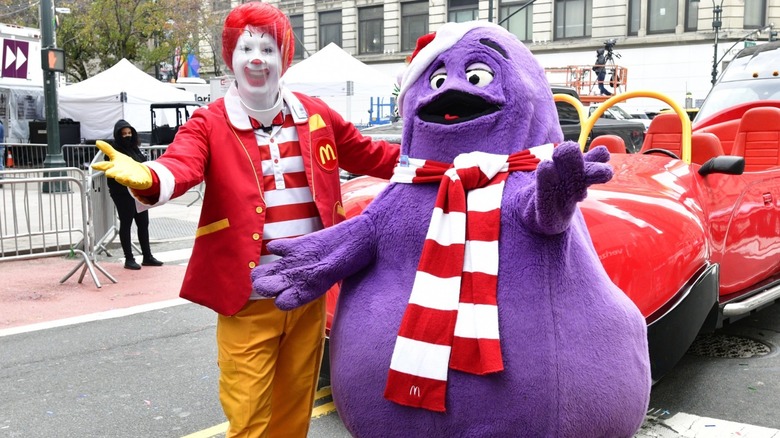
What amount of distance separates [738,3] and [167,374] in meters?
34.9

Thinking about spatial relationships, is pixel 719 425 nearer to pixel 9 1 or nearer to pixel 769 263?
pixel 769 263

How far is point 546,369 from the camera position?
2.09m

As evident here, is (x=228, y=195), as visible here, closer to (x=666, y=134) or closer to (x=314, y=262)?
(x=314, y=262)

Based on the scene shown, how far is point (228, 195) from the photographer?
9.00 ft

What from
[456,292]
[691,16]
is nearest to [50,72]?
[456,292]

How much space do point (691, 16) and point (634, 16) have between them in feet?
8.52

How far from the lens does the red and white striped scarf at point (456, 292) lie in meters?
2.12

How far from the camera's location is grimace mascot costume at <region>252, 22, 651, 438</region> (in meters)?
2.10

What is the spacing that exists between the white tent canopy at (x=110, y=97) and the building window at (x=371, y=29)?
64.7 ft

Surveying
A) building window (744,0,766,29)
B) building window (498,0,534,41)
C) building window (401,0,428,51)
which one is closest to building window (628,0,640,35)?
building window (744,0,766,29)

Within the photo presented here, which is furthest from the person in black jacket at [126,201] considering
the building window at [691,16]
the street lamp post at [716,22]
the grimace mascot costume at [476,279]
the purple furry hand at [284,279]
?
the building window at [691,16]

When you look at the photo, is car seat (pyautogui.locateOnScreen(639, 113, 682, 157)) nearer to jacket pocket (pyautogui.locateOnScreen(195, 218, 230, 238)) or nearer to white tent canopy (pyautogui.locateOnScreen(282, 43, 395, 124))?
jacket pocket (pyautogui.locateOnScreen(195, 218, 230, 238))

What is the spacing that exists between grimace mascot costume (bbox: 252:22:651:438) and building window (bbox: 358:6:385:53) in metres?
42.5

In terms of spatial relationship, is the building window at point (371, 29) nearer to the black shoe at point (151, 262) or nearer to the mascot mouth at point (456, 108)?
the black shoe at point (151, 262)
